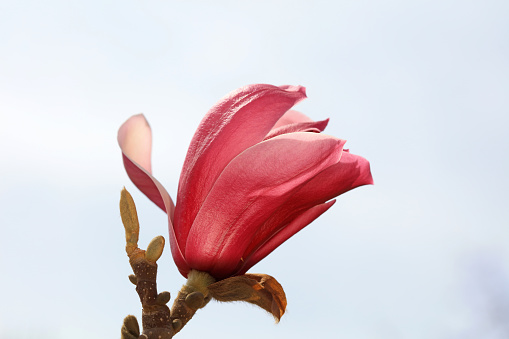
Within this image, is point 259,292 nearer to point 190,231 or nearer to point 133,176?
point 190,231

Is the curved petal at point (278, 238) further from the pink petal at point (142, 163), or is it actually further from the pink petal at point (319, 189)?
the pink petal at point (142, 163)

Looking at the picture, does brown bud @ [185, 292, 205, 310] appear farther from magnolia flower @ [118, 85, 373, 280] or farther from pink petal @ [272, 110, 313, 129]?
pink petal @ [272, 110, 313, 129]

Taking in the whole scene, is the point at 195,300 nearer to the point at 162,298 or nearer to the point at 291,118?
the point at 162,298

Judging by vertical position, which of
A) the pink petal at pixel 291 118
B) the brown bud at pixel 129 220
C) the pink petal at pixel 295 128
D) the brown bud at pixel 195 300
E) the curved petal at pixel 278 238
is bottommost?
the brown bud at pixel 195 300

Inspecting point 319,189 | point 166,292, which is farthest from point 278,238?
point 166,292

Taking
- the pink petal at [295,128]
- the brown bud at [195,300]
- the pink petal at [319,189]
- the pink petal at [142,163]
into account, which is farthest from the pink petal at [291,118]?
the brown bud at [195,300]

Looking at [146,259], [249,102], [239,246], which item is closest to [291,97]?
[249,102]
